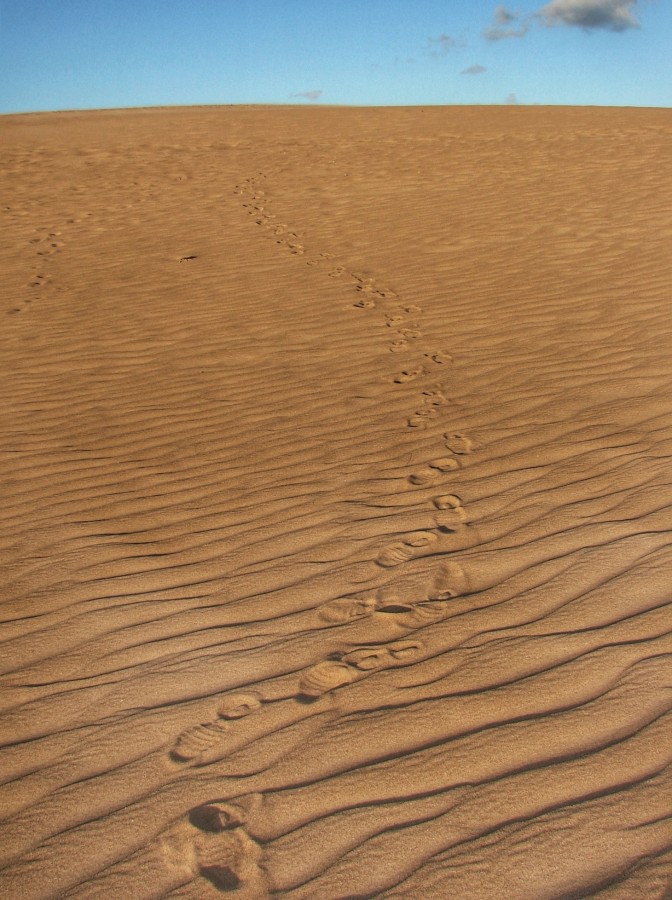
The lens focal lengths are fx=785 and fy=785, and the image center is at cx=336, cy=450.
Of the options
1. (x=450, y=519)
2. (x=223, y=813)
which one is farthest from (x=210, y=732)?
(x=450, y=519)

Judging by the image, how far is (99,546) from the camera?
3080 millimetres

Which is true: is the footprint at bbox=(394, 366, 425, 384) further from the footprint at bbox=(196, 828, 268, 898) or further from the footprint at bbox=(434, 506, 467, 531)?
the footprint at bbox=(196, 828, 268, 898)

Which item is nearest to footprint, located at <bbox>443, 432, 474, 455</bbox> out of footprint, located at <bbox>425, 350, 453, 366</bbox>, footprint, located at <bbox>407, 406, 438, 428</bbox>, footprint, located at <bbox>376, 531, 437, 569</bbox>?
footprint, located at <bbox>407, 406, 438, 428</bbox>

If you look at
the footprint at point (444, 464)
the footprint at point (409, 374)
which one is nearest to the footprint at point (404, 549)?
the footprint at point (444, 464)

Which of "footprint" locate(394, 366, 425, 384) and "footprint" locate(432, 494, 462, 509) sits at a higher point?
"footprint" locate(394, 366, 425, 384)

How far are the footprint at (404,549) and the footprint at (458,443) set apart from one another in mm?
772

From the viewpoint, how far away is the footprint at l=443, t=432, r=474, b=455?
3721 millimetres

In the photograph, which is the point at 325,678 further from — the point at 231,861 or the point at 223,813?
the point at 231,861

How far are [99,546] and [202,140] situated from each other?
1594cm

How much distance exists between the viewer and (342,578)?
9.12ft

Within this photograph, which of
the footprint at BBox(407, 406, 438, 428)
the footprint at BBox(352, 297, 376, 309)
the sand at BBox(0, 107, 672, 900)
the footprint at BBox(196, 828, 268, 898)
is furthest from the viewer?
the footprint at BBox(352, 297, 376, 309)

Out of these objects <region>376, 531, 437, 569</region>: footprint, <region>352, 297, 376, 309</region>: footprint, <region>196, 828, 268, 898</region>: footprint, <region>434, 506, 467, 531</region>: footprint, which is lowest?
<region>196, 828, 268, 898</region>: footprint

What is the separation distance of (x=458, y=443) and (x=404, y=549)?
1.00 meters

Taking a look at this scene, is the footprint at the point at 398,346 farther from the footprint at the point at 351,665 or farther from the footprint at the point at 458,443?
the footprint at the point at 351,665
